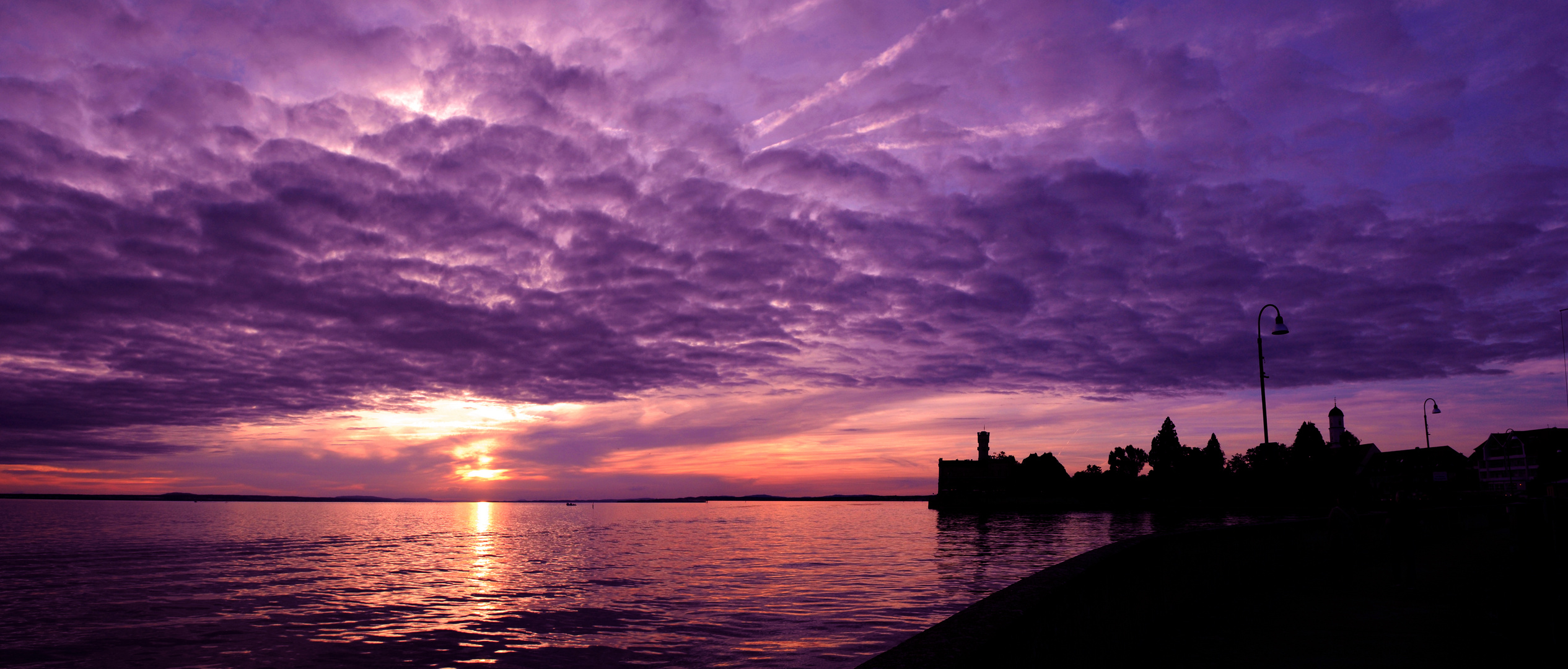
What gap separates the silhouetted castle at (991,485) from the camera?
16150 centimetres

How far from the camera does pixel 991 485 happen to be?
16838cm

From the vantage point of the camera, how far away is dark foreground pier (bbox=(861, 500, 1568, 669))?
7129 millimetres

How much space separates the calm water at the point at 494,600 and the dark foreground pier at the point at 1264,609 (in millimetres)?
8148

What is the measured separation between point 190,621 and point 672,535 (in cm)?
6062

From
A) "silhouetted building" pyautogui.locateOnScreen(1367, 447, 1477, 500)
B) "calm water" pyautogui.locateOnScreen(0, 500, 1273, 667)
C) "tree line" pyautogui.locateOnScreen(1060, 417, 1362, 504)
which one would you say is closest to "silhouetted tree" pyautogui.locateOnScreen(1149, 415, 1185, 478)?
"tree line" pyautogui.locateOnScreen(1060, 417, 1362, 504)

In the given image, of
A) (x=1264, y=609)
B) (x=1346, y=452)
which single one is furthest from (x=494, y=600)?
(x=1346, y=452)

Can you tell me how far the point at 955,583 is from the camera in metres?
34.5

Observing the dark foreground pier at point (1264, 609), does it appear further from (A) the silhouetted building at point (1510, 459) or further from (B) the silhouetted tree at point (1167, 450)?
(B) the silhouetted tree at point (1167, 450)

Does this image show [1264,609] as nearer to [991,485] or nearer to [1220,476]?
[1220,476]

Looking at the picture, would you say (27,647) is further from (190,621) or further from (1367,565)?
(1367,565)

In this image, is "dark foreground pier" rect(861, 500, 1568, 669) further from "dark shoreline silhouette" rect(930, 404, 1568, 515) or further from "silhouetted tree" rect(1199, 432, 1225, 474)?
"silhouetted tree" rect(1199, 432, 1225, 474)

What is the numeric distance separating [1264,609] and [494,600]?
1068 inches

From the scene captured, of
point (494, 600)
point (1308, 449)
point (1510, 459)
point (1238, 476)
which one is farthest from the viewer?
point (1510, 459)

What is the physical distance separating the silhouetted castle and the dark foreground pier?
144 m
